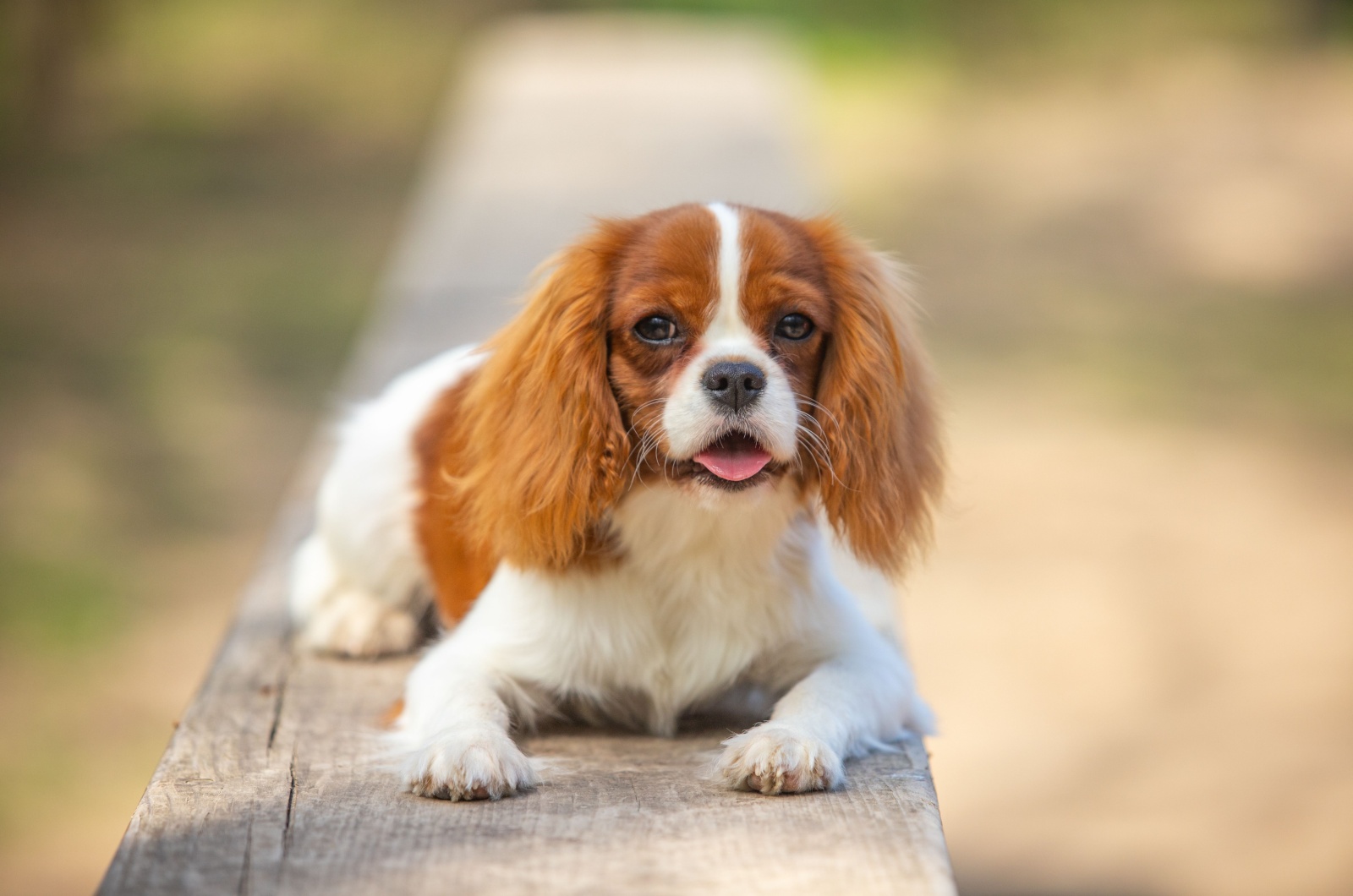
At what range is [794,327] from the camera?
2805 millimetres

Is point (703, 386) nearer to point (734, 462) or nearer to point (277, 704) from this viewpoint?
point (734, 462)

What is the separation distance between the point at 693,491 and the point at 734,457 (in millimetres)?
98

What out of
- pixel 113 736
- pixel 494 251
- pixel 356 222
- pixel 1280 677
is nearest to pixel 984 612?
pixel 1280 677

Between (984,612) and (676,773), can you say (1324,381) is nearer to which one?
(984,612)

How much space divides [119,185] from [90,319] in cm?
387

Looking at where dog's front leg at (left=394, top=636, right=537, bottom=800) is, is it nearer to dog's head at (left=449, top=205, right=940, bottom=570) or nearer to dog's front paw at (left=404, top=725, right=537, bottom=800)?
dog's front paw at (left=404, top=725, right=537, bottom=800)

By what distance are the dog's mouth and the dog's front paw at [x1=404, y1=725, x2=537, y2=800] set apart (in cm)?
59

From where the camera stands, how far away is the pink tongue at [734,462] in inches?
107

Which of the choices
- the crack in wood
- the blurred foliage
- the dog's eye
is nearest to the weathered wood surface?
the crack in wood

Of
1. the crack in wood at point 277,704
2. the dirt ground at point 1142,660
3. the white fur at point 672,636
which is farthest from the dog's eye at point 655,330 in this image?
the dirt ground at point 1142,660

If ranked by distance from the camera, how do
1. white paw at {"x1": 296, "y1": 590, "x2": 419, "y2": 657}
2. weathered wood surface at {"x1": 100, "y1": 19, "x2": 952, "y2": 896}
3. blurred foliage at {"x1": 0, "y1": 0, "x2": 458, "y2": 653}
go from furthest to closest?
1. blurred foliage at {"x1": 0, "y1": 0, "x2": 458, "y2": 653}
2. white paw at {"x1": 296, "y1": 590, "x2": 419, "y2": 657}
3. weathered wood surface at {"x1": 100, "y1": 19, "x2": 952, "y2": 896}

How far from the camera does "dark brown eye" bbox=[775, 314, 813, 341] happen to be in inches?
110

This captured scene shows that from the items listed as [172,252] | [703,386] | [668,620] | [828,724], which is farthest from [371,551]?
[172,252]

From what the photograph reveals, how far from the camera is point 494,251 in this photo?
6.64m
